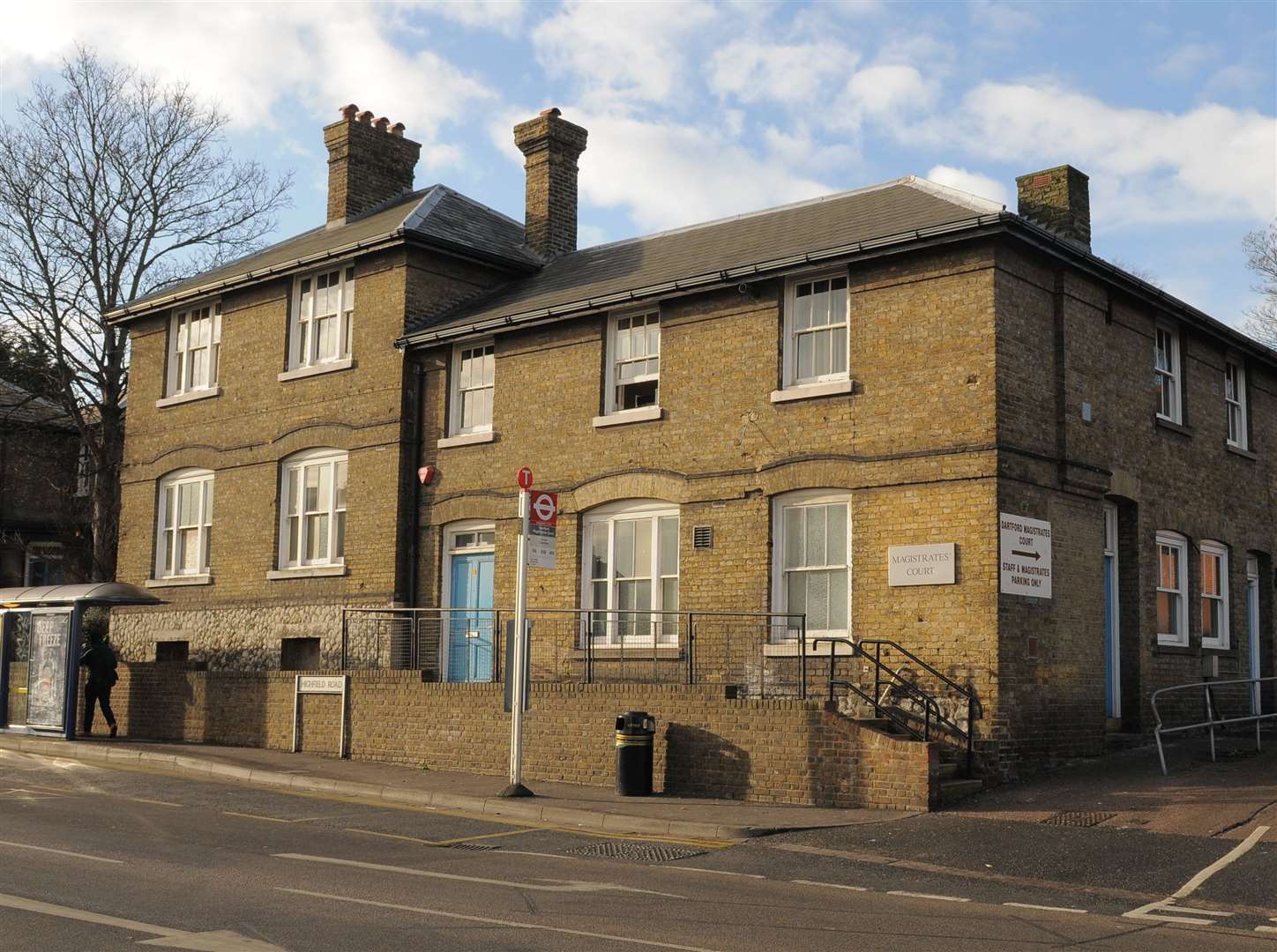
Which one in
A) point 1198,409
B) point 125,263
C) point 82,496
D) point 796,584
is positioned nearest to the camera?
point 796,584

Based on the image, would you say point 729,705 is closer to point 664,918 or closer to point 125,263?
point 664,918

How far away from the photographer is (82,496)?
3706 centimetres

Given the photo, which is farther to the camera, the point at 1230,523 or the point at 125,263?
the point at 125,263

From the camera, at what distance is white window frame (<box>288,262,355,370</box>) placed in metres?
23.9

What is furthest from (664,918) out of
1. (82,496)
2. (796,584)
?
(82,496)

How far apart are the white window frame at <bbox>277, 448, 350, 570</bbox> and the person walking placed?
3.17 m

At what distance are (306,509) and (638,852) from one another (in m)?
12.9

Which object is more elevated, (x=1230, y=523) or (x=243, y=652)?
(x=1230, y=523)

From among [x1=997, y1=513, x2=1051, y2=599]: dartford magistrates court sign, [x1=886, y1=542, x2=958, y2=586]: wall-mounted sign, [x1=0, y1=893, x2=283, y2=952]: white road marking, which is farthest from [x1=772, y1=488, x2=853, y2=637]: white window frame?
[x1=0, y1=893, x2=283, y2=952]: white road marking

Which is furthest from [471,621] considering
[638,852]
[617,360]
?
[638,852]

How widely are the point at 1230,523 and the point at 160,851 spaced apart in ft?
55.1

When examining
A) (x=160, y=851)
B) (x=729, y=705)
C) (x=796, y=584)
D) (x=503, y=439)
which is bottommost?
(x=160, y=851)

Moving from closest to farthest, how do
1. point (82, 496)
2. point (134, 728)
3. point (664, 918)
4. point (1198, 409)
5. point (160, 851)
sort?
point (664, 918) → point (160, 851) → point (1198, 409) → point (134, 728) → point (82, 496)

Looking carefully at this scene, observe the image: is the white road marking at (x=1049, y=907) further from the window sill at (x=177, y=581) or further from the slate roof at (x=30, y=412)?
the slate roof at (x=30, y=412)
